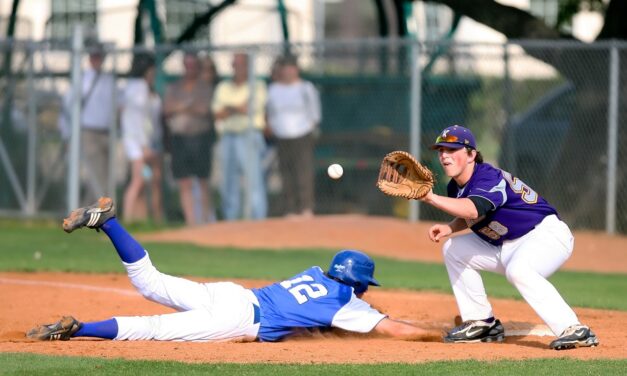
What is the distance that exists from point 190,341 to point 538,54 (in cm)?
1021

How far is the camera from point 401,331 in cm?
752

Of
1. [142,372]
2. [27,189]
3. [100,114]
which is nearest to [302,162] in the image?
[100,114]

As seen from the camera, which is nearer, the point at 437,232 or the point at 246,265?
the point at 437,232

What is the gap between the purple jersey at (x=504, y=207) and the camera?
739cm

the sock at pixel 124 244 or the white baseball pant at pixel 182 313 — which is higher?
the sock at pixel 124 244

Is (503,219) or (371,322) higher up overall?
(503,219)

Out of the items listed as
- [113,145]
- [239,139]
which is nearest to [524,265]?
[239,139]

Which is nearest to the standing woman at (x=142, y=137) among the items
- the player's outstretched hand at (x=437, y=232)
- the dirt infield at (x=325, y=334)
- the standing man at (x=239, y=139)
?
the standing man at (x=239, y=139)

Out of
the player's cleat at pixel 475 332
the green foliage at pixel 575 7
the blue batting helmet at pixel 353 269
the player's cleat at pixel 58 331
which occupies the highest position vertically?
the green foliage at pixel 575 7

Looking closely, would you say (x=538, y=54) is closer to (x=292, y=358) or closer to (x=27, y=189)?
(x=27, y=189)

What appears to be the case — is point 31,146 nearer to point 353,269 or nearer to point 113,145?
point 113,145

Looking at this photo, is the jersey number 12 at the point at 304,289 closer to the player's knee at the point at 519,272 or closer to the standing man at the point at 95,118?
the player's knee at the point at 519,272

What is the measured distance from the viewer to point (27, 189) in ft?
57.9

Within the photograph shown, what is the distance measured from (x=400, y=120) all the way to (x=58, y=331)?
10.4m
